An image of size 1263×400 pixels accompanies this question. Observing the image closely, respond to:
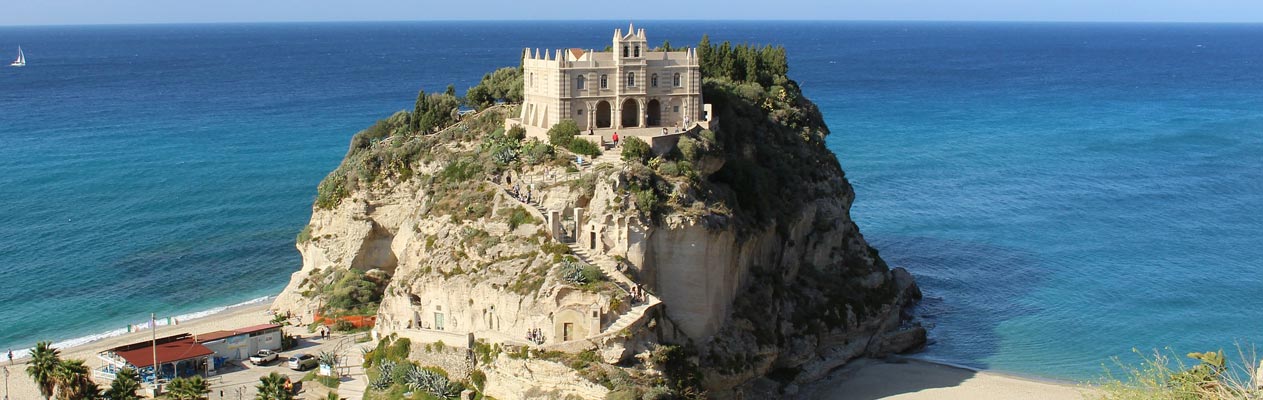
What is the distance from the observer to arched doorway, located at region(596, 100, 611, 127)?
54469 mm

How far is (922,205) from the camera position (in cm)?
8275

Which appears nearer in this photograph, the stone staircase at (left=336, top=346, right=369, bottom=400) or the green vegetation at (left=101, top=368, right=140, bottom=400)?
the green vegetation at (left=101, top=368, right=140, bottom=400)

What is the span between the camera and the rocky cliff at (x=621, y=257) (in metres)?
44.2

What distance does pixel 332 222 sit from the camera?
6009 cm

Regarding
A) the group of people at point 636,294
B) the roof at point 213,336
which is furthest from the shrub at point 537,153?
the roof at point 213,336

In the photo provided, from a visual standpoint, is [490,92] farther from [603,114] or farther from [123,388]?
[123,388]

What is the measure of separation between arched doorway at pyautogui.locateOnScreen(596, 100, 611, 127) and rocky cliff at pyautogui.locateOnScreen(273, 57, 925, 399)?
3.49 metres

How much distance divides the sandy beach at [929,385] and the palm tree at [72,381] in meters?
25.6

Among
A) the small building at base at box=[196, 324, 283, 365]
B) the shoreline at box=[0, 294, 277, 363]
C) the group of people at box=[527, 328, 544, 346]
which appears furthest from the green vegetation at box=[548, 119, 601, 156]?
the shoreline at box=[0, 294, 277, 363]

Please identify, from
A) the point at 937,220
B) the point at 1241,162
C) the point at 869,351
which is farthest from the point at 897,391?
the point at 1241,162

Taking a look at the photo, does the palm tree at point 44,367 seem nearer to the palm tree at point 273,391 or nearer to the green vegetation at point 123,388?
the green vegetation at point 123,388

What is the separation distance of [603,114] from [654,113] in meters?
2.50

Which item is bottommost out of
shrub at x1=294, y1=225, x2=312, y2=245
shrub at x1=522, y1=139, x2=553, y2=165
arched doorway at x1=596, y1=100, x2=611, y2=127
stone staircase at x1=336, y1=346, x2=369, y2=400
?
stone staircase at x1=336, y1=346, x2=369, y2=400

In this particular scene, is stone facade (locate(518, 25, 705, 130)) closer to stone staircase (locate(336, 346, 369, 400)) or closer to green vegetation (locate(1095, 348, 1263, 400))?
stone staircase (locate(336, 346, 369, 400))
